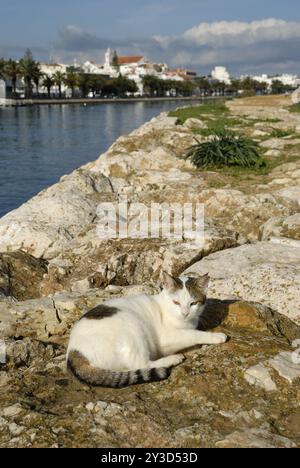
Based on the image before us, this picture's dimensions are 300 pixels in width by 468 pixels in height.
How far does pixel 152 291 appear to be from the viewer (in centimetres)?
721

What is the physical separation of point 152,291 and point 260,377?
8.93ft

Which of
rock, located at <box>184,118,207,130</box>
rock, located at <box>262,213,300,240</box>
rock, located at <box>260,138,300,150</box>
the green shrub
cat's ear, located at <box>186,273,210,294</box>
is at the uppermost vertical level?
rock, located at <box>184,118,207,130</box>

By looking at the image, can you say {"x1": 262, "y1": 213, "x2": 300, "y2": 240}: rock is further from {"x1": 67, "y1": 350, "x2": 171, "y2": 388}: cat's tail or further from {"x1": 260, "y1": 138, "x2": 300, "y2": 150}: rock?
{"x1": 260, "y1": 138, "x2": 300, "y2": 150}: rock

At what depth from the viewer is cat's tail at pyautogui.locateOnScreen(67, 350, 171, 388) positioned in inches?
178

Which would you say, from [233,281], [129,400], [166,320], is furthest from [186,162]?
[129,400]

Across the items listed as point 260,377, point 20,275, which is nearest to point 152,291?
point 260,377

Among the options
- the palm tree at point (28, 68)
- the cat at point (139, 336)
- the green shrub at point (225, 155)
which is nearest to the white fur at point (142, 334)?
the cat at point (139, 336)

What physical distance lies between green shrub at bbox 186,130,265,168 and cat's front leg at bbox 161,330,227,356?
13.4 metres

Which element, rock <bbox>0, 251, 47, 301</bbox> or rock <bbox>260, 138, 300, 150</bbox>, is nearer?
rock <bbox>0, 251, 47, 301</bbox>

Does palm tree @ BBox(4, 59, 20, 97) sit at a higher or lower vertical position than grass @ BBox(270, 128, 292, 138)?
higher

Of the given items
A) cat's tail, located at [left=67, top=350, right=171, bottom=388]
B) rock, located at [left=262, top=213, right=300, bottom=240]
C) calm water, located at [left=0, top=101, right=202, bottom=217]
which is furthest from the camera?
calm water, located at [left=0, top=101, right=202, bottom=217]

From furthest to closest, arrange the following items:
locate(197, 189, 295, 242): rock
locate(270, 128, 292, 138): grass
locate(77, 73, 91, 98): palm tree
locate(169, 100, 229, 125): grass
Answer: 1. locate(77, 73, 91, 98): palm tree
2. locate(169, 100, 229, 125): grass
3. locate(270, 128, 292, 138): grass
4. locate(197, 189, 295, 242): rock

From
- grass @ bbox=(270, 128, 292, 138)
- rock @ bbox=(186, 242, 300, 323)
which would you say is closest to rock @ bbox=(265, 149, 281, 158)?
grass @ bbox=(270, 128, 292, 138)

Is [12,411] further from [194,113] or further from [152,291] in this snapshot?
[194,113]
